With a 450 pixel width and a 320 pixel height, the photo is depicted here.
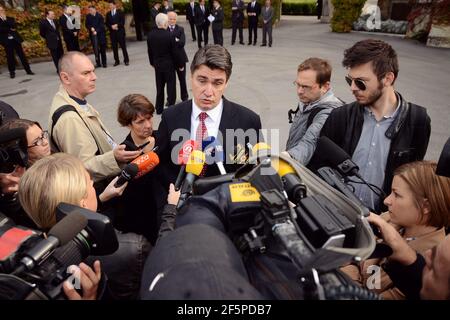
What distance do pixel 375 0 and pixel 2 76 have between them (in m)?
17.6

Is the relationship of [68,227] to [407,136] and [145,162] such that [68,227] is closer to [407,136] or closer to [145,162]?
[145,162]

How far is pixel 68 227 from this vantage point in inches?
46.2

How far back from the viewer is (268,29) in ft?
43.5

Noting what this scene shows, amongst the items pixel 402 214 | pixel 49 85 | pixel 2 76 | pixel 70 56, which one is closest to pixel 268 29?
pixel 49 85

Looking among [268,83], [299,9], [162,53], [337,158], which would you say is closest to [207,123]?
[337,158]

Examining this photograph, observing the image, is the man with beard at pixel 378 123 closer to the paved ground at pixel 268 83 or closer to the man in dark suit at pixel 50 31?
the paved ground at pixel 268 83

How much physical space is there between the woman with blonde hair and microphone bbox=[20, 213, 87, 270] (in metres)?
1.46

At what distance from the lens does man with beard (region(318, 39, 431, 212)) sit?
2246 mm

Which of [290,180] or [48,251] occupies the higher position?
[290,180]

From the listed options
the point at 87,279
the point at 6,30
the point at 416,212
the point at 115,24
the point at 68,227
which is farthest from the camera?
the point at 115,24

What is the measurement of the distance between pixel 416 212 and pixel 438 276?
0.53m

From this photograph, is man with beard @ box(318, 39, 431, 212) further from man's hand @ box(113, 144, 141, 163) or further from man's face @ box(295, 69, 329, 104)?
man's hand @ box(113, 144, 141, 163)

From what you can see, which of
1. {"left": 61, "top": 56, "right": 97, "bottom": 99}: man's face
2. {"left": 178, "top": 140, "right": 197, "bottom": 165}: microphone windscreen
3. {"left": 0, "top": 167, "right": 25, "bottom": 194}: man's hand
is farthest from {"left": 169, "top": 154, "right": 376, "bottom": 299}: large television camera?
{"left": 61, "top": 56, "right": 97, "bottom": 99}: man's face

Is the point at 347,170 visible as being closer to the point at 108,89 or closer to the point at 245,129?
the point at 245,129
